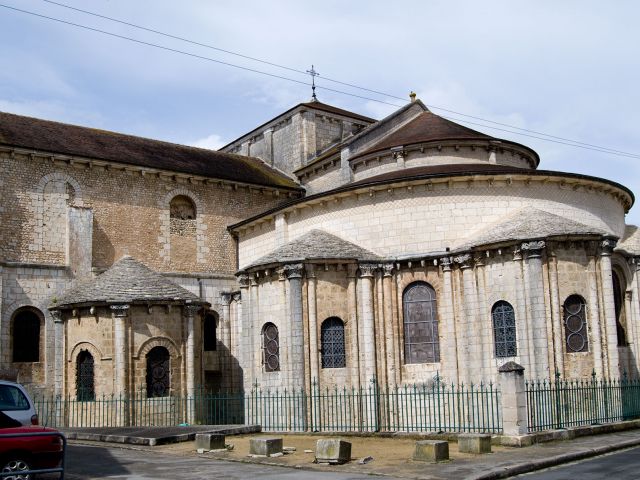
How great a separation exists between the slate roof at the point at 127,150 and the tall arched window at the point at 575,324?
14.8 metres

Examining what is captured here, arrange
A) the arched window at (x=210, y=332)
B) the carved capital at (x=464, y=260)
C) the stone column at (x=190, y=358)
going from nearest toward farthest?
1. the carved capital at (x=464, y=260)
2. the stone column at (x=190, y=358)
3. the arched window at (x=210, y=332)

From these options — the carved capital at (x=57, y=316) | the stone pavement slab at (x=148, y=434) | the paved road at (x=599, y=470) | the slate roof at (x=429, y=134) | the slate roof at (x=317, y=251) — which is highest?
the slate roof at (x=429, y=134)

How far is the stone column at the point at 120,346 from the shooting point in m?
24.3

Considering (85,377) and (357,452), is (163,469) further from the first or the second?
(85,377)

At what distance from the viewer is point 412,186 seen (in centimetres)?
2388

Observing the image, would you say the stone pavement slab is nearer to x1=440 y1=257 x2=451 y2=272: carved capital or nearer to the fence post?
the fence post

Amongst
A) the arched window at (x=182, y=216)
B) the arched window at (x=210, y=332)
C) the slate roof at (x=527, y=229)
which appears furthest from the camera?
the arched window at (x=182, y=216)

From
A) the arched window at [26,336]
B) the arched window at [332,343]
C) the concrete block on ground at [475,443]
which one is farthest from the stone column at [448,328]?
the arched window at [26,336]

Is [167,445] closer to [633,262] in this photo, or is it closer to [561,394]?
[561,394]

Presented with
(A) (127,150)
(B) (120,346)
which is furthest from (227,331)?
(A) (127,150)

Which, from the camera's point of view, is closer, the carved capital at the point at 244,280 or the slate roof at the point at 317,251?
the slate roof at the point at 317,251

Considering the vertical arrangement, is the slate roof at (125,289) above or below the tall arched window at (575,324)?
above

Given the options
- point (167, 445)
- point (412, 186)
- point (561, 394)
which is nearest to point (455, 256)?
point (412, 186)

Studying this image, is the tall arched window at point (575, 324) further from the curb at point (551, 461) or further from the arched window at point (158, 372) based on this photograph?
the arched window at point (158, 372)
